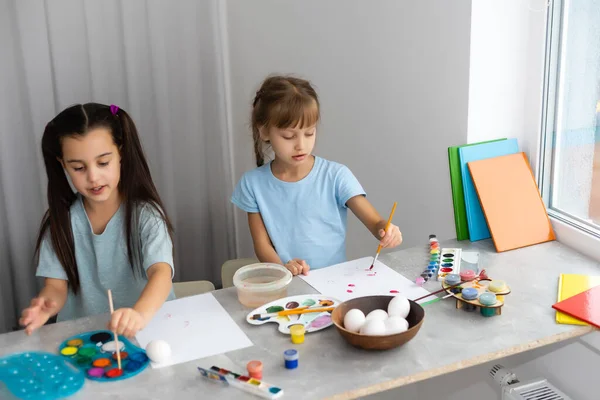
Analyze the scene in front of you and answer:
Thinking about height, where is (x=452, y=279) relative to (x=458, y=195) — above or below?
below

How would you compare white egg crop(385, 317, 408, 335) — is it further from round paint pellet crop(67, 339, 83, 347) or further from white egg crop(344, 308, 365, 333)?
round paint pellet crop(67, 339, 83, 347)

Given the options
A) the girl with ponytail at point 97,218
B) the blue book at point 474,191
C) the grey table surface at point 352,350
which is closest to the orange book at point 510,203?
the blue book at point 474,191

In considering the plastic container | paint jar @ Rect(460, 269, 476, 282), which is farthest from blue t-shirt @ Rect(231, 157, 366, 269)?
paint jar @ Rect(460, 269, 476, 282)

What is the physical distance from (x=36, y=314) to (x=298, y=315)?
0.51 metres

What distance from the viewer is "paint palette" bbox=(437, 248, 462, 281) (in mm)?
1518

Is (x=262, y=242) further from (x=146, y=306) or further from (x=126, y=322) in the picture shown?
(x=126, y=322)

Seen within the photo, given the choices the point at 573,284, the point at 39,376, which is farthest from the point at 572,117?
the point at 39,376

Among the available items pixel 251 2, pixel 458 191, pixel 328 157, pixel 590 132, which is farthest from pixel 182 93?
pixel 590 132

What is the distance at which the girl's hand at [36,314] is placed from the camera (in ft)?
4.34

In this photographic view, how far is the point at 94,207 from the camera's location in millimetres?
1639

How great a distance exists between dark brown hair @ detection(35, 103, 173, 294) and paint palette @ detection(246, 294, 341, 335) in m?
0.37

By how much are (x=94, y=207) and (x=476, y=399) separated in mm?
1098

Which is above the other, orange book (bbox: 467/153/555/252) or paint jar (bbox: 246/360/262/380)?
orange book (bbox: 467/153/555/252)

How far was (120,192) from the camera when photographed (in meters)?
1.64
